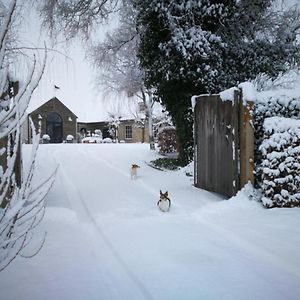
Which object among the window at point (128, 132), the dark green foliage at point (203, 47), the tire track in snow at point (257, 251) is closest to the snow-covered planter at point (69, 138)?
the window at point (128, 132)

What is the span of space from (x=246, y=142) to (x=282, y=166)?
30.2 inches

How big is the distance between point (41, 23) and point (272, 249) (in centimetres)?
903

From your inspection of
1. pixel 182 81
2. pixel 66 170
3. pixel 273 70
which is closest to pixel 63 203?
pixel 66 170

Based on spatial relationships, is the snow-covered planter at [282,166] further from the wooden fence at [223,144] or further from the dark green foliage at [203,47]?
the dark green foliage at [203,47]

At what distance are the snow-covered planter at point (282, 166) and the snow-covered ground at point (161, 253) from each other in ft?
0.83

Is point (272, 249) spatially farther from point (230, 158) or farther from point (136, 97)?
point (136, 97)

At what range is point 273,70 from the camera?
1080 cm

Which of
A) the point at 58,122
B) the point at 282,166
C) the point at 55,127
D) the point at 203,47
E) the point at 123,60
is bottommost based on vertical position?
the point at 282,166

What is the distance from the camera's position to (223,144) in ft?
20.3

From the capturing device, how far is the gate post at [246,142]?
5.61 meters

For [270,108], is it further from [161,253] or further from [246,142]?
[161,253]

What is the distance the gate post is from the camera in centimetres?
561

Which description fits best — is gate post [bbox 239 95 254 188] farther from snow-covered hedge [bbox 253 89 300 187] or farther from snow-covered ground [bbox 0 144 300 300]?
snow-covered ground [bbox 0 144 300 300]

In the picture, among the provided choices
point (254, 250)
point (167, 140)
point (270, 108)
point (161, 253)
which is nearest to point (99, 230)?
point (161, 253)
